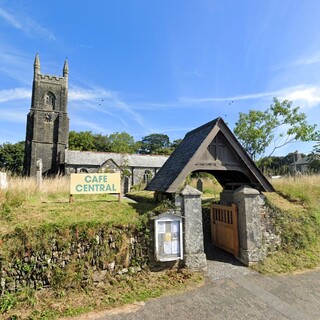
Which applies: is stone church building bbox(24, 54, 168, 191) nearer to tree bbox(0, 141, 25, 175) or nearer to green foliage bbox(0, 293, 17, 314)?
tree bbox(0, 141, 25, 175)

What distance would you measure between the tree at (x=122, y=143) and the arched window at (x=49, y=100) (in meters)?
19.8

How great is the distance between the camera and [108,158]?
33844 millimetres

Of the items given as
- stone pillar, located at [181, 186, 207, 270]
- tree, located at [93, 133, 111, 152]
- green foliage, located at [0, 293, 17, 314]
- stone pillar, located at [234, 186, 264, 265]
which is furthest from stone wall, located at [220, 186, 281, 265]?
tree, located at [93, 133, 111, 152]

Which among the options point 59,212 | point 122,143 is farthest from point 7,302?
point 122,143

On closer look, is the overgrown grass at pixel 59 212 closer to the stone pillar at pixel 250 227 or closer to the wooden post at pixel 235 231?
the wooden post at pixel 235 231

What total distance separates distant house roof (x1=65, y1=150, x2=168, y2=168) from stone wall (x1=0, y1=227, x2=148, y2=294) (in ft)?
89.8

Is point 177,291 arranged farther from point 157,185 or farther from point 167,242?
point 157,185

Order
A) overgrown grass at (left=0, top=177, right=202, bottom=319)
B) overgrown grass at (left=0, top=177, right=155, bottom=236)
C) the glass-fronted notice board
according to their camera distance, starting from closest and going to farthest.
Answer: overgrown grass at (left=0, top=177, right=202, bottom=319) < overgrown grass at (left=0, top=177, right=155, bottom=236) < the glass-fronted notice board

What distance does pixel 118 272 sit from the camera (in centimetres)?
581

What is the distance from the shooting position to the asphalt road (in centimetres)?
464

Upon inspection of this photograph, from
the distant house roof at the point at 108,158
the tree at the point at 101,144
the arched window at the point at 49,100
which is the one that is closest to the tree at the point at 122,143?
the tree at the point at 101,144

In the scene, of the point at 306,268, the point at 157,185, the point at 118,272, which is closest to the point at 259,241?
the point at 306,268

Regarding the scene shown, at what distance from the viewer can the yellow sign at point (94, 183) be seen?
22.5ft

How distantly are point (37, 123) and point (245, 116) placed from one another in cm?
3105
